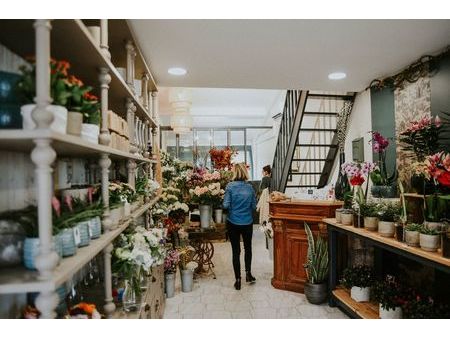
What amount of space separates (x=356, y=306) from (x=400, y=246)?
0.96 m

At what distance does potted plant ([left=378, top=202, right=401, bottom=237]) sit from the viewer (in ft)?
9.13

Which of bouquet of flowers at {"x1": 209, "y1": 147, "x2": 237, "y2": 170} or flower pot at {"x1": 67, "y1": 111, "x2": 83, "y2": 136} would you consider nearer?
flower pot at {"x1": 67, "y1": 111, "x2": 83, "y2": 136}

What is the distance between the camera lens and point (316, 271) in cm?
368

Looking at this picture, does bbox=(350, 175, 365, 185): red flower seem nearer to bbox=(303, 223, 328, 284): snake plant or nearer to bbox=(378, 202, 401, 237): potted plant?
bbox=(378, 202, 401, 237): potted plant

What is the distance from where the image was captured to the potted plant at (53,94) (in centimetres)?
107

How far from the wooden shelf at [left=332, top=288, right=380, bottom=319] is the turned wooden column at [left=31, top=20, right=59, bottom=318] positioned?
9.07 feet

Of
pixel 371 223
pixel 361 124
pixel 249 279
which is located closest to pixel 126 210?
pixel 371 223

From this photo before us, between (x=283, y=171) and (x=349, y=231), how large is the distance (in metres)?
2.85

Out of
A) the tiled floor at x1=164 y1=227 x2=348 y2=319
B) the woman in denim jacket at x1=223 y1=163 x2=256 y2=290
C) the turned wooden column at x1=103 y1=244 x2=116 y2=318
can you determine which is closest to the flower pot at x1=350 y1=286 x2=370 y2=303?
the tiled floor at x1=164 y1=227 x2=348 y2=319

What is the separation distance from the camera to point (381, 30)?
104 inches

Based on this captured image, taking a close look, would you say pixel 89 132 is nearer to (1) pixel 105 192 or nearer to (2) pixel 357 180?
(1) pixel 105 192

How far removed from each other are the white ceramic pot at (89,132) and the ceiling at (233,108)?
768 cm
